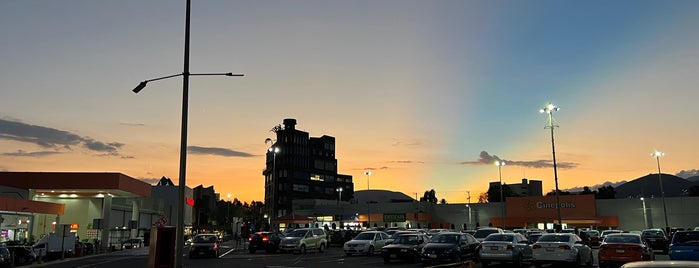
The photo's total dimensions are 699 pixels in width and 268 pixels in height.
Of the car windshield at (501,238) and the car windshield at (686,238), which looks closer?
the car windshield at (686,238)

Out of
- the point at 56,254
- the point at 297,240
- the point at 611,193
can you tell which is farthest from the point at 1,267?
the point at 611,193

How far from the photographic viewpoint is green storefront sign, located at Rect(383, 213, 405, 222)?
8479 cm

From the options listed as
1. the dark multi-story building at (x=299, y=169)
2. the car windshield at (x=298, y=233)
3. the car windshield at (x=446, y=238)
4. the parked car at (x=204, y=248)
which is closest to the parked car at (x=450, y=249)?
the car windshield at (x=446, y=238)

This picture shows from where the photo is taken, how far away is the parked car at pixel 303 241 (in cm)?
3778

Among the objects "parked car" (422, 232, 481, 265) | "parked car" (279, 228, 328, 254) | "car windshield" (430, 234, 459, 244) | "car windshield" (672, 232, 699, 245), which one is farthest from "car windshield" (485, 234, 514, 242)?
"parked car" (279, 228, 328, 254)

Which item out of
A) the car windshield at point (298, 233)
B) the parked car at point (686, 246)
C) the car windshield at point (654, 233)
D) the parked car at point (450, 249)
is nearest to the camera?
the parked car at point (686, 246)

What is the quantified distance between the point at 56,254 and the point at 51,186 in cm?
1149

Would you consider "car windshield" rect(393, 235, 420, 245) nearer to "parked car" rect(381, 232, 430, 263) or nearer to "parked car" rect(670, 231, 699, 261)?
"parked car" rect(381, 232, 430, 263)

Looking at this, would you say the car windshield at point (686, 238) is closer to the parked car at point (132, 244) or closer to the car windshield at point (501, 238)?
the car windshield at point (501, 238)

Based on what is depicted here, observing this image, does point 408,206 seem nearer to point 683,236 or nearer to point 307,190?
point 683,236

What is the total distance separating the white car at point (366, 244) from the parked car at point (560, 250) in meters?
12.7

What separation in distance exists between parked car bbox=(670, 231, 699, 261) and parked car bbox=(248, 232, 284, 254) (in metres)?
25.2

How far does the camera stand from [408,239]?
29.2 metres

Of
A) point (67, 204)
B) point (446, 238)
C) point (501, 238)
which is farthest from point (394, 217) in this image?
point (501, 238)
